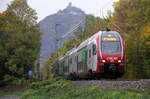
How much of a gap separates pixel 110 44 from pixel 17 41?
22.4 metres

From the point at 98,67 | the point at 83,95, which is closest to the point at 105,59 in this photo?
the point at 98,67

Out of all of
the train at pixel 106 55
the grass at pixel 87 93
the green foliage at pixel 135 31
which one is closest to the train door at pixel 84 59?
the train at pixel 106 55

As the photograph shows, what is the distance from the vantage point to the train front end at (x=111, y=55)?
27.3 metres

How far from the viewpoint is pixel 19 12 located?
52031 millimetres

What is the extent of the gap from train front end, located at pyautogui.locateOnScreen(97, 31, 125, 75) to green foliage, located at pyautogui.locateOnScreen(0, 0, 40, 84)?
68.5 feet

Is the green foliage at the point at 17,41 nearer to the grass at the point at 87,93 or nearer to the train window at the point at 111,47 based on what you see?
the grass at the point at 87,93

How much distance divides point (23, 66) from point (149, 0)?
1792 cm

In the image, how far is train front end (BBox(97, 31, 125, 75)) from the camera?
89.7 ft

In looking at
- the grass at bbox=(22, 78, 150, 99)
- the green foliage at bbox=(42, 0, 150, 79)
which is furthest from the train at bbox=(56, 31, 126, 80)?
the green foliage at bbox=(42, 0, 150, 79)

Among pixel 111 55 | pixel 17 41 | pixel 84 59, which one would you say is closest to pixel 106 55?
pixel 111 55

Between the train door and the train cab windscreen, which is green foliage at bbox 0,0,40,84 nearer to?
the train door

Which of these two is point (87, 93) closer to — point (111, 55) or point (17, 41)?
point (111, 55)

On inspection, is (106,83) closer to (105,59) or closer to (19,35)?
(105,59)

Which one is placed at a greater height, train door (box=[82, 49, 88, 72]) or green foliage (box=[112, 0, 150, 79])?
green foliage (box=[112, 0, 150, 79])
